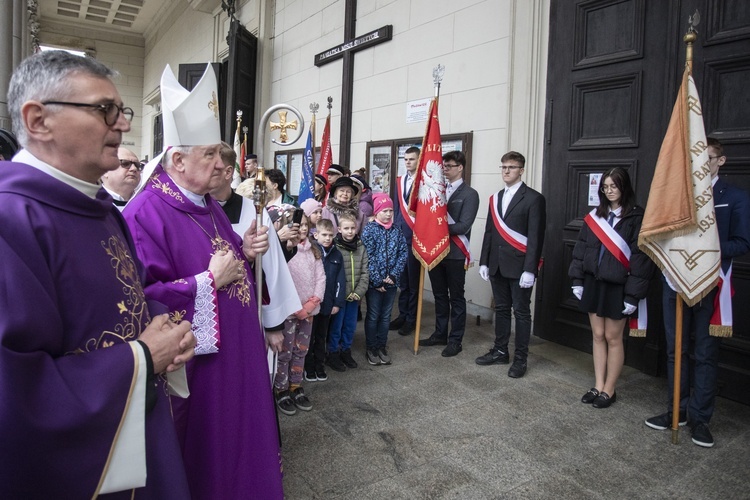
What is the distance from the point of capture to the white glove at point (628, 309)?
11.0 ft

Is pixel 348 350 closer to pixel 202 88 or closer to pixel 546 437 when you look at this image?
pixel 546 437

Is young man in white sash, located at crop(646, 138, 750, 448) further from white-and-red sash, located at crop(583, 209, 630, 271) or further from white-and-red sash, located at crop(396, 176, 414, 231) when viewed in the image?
white-and-red sash, located at crop(396, 176, 414, 231)

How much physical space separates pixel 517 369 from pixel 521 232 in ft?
3.59

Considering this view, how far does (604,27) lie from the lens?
4523 millimetres

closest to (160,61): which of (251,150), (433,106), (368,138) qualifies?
(251,150)

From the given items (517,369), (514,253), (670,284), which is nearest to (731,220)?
(670,284)

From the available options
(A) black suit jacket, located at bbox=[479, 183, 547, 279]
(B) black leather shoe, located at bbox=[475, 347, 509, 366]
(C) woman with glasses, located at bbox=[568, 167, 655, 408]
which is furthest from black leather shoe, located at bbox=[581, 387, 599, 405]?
(A) black suit jacket, located at bbox=[479, 183, 547, 279]

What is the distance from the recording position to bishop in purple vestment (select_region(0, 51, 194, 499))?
94cm

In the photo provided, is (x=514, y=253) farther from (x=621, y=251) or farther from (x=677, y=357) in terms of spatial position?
(x=677, y=357)

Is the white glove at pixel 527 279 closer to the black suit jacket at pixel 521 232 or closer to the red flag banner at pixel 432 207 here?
the black suit jacket at pixel 521 232

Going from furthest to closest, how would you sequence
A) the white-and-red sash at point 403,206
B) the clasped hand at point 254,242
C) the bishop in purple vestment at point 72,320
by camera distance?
1. the white-and-red sash at point 403,206
2. the clasped hand at point 254,242
3. the bishop in purple vestment at point 72,320

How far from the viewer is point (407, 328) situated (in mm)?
5359

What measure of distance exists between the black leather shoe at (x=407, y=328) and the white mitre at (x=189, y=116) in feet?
11.9

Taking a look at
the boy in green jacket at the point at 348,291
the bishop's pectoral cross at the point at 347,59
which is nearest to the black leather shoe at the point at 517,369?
the boy in green jacket at the point at 348,291
